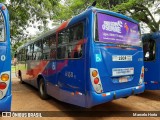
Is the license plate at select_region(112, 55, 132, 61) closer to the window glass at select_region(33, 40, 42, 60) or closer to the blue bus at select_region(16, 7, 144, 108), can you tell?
the blue bus at select_region(16, 7, 144, 108)

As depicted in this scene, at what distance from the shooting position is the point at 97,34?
5266mm

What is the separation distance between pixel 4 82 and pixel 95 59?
84.2 inches

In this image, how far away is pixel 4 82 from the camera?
438cm

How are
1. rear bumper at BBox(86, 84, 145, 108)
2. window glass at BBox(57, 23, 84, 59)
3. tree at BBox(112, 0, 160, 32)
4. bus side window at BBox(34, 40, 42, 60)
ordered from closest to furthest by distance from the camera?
1. rear bumper at BBox(86, 84, 145, 108)
2. window glass at BBox(57, 23, 84, 59)
3. bus side window at BBox(34, 40, 42, 60)
4. tree at BBox(112, 0, 160, 32)

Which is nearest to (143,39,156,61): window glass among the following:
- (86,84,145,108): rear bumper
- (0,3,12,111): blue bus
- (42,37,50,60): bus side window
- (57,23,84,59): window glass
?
(86,84,145,108): rear bumper

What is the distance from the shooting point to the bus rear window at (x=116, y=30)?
5.39m

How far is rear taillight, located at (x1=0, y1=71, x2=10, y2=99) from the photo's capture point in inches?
172

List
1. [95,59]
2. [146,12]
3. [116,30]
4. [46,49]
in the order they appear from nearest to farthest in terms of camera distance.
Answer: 1. [95,59]
2. [116,30]
3. [46,49]
4. [146,12]

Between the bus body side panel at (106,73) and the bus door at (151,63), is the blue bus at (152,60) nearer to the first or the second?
the bus door at (151,63)

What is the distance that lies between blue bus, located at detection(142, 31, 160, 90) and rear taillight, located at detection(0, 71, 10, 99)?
5.72 metres

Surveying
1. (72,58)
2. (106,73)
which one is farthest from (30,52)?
(106,73)

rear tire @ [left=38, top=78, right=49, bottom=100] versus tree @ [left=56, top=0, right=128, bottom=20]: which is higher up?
tree @ [left=56, top=0, right=128, bottom=20]

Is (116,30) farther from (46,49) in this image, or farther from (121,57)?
(46,49)

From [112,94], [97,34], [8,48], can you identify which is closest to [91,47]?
[97,34]
